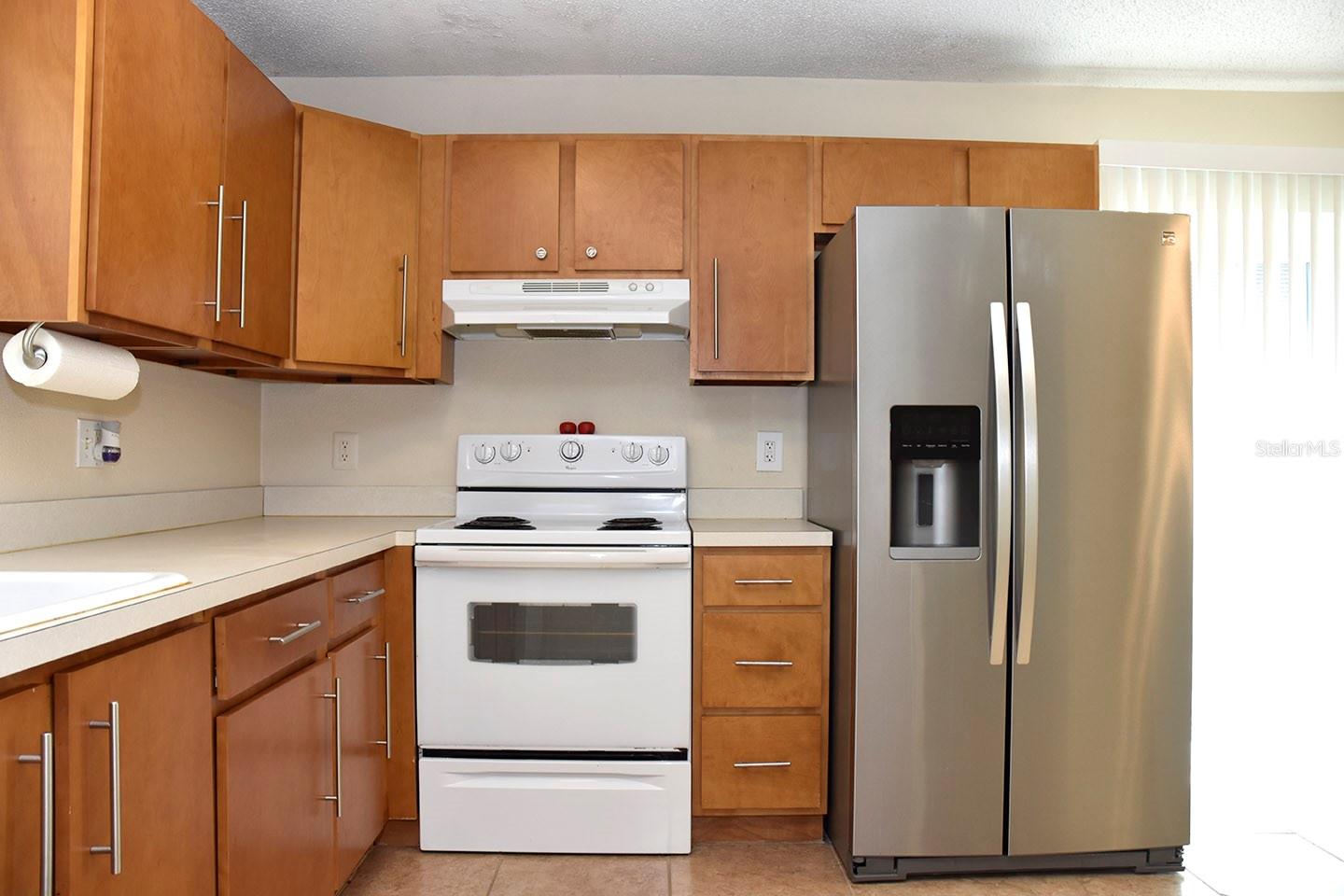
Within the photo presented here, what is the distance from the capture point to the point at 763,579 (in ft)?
7.52

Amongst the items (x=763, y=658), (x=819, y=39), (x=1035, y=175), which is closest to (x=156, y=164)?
(x=763, y=658)

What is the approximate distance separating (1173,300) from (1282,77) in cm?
145

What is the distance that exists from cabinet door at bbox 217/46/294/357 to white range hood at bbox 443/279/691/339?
48cm

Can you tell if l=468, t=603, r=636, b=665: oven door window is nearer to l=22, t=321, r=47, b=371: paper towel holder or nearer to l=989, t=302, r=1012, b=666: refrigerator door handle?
l=989, t=302, r=1012, b=666: refrigerator door handle

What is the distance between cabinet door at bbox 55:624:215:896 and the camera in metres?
1.05

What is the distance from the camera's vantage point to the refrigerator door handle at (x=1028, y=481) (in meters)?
1.98

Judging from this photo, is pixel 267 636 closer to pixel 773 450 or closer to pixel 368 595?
pixel 368 595

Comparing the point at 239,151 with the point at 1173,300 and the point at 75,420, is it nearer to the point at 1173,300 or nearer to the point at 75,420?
the point at 75,420

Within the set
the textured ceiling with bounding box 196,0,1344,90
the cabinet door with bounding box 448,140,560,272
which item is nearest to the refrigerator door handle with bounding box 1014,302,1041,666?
the textured ceiling with bounding box 196,0,1344,90

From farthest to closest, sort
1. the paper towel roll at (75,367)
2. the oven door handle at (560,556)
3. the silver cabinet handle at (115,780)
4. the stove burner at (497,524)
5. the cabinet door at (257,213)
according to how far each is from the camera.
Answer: the stove burner at (497,524), the oven door handle at (560,556), the cabinet door at (257,213), the paper towel roll at (75,367), the silver cabinet handle at (115,780)

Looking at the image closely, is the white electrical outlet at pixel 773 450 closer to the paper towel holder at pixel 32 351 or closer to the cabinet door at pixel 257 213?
the cabinet door at pixel 257 213

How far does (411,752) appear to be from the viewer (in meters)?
2.25

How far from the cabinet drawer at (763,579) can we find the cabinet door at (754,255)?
0.59 meters

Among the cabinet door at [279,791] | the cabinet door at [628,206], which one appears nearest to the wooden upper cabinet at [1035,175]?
the cabinet door at [628,206]
